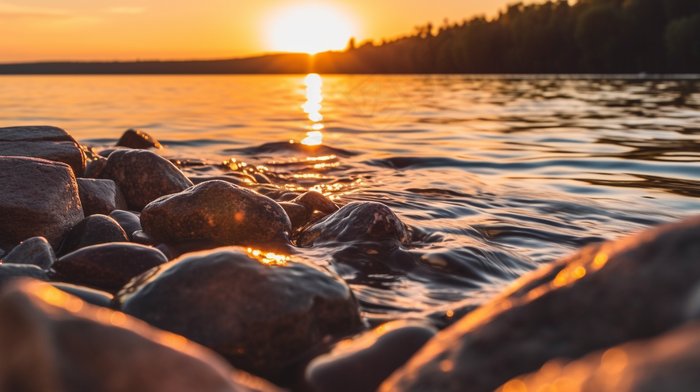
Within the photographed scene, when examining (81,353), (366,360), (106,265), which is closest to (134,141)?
(106,265)

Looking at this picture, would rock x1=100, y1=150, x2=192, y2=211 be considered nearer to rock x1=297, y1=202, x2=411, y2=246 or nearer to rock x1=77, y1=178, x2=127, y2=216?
rock x1=77, y1=178, x2=127, y2=216

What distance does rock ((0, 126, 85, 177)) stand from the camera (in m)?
5.75

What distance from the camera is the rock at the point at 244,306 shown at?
2443 mm

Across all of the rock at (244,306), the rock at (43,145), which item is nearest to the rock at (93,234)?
the rock at (244,306)

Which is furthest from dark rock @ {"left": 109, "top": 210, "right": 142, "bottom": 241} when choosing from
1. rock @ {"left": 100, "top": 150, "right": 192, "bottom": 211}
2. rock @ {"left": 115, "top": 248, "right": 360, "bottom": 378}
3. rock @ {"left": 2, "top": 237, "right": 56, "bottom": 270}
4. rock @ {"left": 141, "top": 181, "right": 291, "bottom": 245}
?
rock @ {"left": 115, "top": 248, "right": 360, "bottom": 378}

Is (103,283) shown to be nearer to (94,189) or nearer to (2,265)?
(2,265)

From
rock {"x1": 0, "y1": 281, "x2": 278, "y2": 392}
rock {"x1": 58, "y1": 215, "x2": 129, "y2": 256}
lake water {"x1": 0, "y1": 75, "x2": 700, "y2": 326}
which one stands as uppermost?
rock {"x1": 0, "y1": 281, "x2": 278, "y2": 392}

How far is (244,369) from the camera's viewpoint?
2434 mm

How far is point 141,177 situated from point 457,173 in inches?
169

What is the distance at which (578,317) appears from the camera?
1.64m

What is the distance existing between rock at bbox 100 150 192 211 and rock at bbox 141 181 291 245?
117cm

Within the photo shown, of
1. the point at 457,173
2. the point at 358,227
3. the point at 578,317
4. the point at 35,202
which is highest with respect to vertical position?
the point at 578,317

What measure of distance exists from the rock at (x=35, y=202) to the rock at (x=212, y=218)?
0.58m

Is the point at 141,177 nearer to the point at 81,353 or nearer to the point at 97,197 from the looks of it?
the point at 97,197
